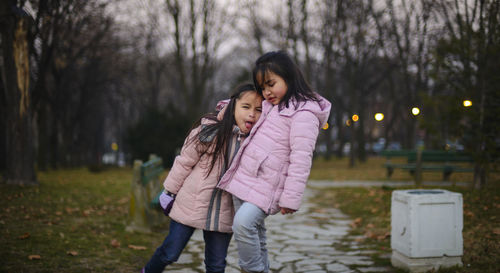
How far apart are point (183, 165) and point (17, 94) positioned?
8.02 meters

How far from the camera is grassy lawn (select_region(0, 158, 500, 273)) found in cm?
459

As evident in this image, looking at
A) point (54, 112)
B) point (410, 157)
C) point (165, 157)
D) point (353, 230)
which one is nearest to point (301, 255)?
point (353, 230)

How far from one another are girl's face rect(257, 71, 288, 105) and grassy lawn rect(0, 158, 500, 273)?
8.32ft

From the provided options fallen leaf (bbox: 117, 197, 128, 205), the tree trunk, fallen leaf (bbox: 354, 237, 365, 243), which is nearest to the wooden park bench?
fallen leaf (bbox: 117, 197, 128, 205)

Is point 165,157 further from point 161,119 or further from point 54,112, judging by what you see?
point 54,112

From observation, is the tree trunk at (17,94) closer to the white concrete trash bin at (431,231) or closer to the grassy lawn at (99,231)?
the grassy lawn at (99,231)

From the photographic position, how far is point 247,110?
129 inches

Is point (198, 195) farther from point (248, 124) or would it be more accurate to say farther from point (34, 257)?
point (34, 257)

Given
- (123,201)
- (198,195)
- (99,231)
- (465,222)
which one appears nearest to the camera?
(198,195)

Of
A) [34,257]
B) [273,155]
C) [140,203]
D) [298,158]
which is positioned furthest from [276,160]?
[140,203]

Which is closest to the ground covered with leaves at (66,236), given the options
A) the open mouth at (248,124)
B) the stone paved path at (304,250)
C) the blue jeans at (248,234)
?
the stone paved path at (304,250)

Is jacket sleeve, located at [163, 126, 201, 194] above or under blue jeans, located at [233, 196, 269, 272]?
above

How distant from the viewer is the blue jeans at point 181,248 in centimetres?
323

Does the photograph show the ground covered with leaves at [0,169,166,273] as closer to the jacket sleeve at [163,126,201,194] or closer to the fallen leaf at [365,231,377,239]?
the jacket sleeve at [163,126,201,194]
